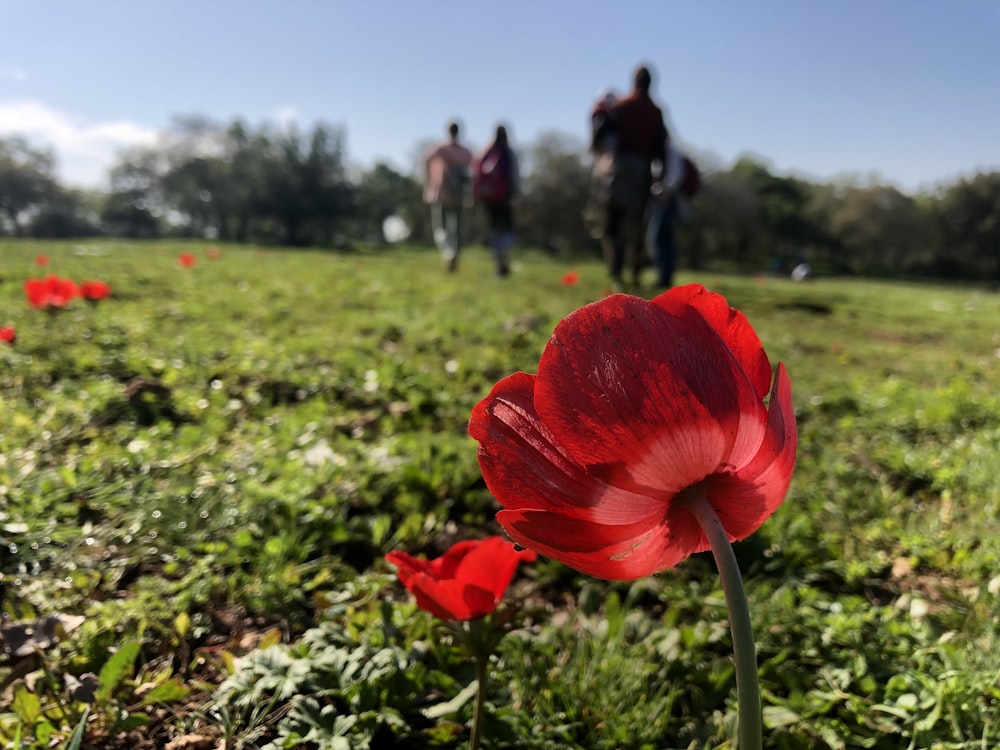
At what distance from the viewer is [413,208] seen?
1954 inches

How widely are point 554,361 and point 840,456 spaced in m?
2.61

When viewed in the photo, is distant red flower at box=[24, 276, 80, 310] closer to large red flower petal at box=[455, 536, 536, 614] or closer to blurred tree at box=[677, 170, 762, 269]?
large red flower petal at box=[455, 536, 536, 614]

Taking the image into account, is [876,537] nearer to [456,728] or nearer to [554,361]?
[456,728]

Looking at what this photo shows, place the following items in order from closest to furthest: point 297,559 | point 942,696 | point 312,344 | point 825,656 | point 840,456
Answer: point 942,696, point 825,656, point 297,559, point 840,456, point 312,344

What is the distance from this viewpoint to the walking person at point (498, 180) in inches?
356

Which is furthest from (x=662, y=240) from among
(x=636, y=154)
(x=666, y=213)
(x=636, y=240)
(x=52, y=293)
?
(x=52, y=293)

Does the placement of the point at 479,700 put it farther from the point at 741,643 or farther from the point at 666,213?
the point at 666,213

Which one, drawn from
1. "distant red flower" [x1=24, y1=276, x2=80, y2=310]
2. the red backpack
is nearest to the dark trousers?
the red backpack

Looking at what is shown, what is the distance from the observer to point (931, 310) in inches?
385

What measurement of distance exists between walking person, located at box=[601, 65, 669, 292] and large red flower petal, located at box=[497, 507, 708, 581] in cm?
592

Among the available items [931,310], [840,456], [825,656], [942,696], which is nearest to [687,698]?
[825,656]

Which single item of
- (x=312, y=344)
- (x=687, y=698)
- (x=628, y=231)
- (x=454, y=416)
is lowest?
(x=687, y=698)

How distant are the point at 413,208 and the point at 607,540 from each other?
51.2 meters

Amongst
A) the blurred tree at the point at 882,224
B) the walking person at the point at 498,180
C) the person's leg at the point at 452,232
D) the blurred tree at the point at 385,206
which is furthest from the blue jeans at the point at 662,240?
the blurred tree at the point at 882,224
